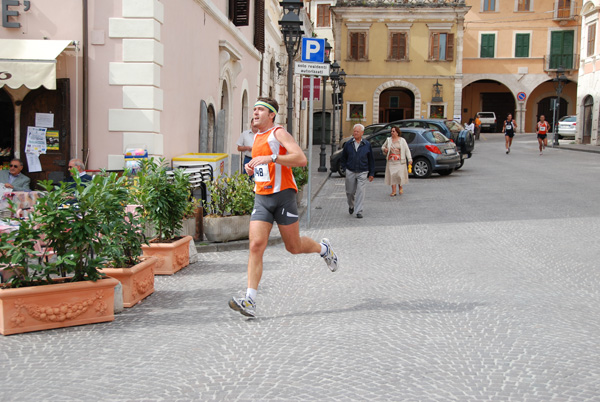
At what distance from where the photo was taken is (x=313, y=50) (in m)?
12.2

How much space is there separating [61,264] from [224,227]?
3.92 meters

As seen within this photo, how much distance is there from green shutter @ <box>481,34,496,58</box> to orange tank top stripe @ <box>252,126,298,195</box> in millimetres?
52905

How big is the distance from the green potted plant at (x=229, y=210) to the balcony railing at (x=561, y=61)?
49.9 m

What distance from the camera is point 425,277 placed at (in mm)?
7609

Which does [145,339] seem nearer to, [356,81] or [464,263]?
[464,263]

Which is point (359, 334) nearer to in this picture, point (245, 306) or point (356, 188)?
point (245, 306)

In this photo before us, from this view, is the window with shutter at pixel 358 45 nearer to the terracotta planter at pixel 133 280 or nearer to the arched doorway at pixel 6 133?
the arched doorway at pixel 6 133

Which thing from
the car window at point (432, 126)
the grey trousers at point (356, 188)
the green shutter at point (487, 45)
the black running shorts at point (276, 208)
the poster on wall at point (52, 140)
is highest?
the green shutter at point (487, 45)

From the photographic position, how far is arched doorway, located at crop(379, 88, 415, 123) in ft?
173

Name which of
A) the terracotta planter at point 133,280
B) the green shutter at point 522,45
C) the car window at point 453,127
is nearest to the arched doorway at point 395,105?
the green shutter at point 522,45

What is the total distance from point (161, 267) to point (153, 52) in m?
4.54

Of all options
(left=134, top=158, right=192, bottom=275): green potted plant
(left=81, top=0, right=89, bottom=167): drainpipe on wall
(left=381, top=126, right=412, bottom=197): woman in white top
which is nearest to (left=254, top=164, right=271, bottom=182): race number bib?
(left=134, top=158, right=192, bottom=275): green potted plant

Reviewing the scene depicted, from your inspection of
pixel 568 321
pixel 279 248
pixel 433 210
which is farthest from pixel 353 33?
pixel 568 321

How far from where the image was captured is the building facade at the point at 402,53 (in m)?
49.2
